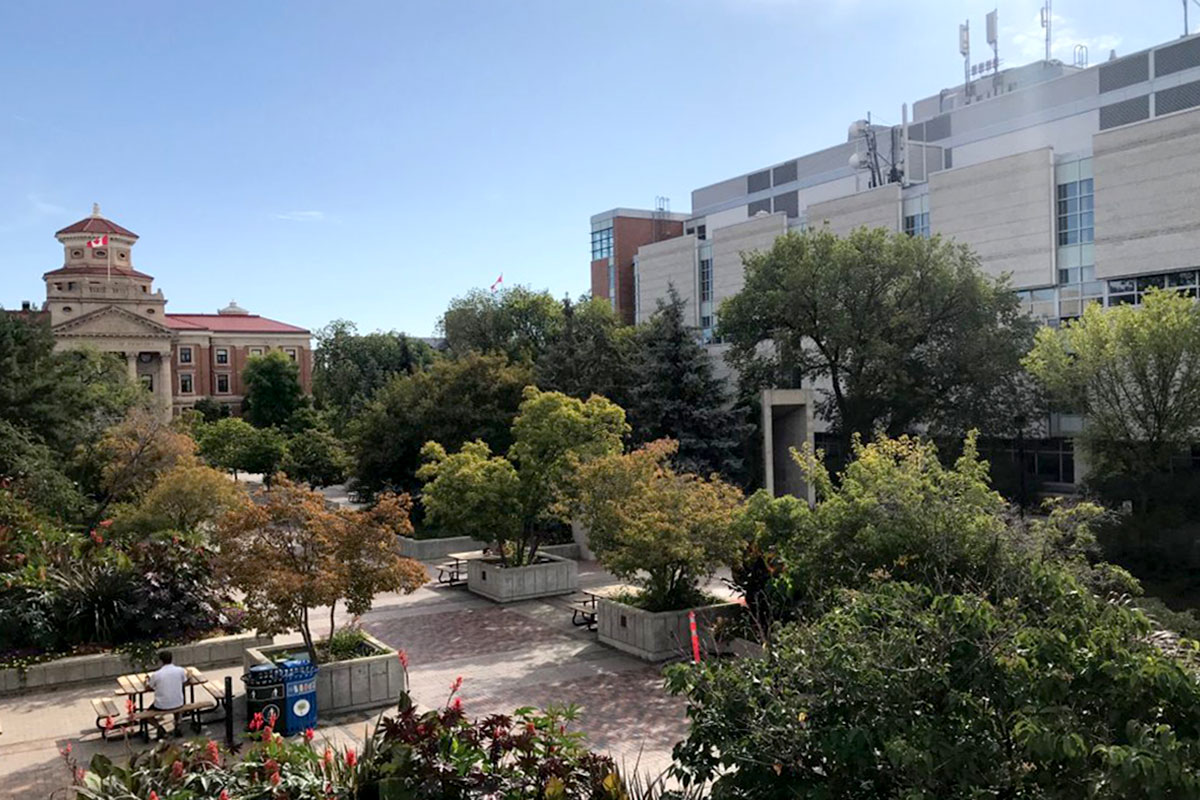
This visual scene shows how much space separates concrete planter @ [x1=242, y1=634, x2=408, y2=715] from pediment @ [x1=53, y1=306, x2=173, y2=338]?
77.2 m

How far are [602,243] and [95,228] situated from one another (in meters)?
47.7

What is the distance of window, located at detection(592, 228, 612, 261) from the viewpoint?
7412cm

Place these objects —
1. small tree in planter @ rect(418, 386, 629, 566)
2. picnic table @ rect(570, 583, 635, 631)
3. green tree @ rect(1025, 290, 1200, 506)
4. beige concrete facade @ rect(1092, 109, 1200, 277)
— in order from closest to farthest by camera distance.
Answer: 1. picnic table @ rect(570, 583, 635, 631)
2. small tree in planter @ rect(418, 386, 629, 566)
3. green tree @ rect(1025, 290, 1200, 506)
4. beige concrete facade @ rect(1092, 109, 1200, 277)

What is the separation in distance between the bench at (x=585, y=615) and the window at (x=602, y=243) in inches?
2215

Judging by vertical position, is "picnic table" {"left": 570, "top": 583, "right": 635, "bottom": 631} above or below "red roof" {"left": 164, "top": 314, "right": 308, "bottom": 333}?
below

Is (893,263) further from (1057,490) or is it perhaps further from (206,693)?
(206,693)

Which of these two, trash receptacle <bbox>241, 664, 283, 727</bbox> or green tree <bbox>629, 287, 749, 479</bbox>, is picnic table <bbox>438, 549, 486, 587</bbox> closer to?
green tree <bbox>629, 287, 749, 479</bbox>

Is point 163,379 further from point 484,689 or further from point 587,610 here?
point 484,689

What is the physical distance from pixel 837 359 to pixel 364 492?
1729 centimetres

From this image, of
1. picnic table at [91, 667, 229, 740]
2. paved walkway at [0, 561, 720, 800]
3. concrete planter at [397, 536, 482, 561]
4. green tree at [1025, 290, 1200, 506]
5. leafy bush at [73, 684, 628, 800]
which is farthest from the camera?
concrete planter at [397, 536, 482, 561]

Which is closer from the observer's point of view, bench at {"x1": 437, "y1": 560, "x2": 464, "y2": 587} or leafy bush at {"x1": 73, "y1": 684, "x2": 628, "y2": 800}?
leafy bush at {"x1": 73, "y1": 684, "x2": 628, "y2": 800}

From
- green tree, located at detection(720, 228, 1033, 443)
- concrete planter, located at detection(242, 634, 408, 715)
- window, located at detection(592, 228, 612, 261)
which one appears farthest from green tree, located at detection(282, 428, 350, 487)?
window, located at detection(592, 228, 612, 261)

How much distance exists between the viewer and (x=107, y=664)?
15.3 metres

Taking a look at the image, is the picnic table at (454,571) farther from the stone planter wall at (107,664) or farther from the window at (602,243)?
the window at (602,243)
